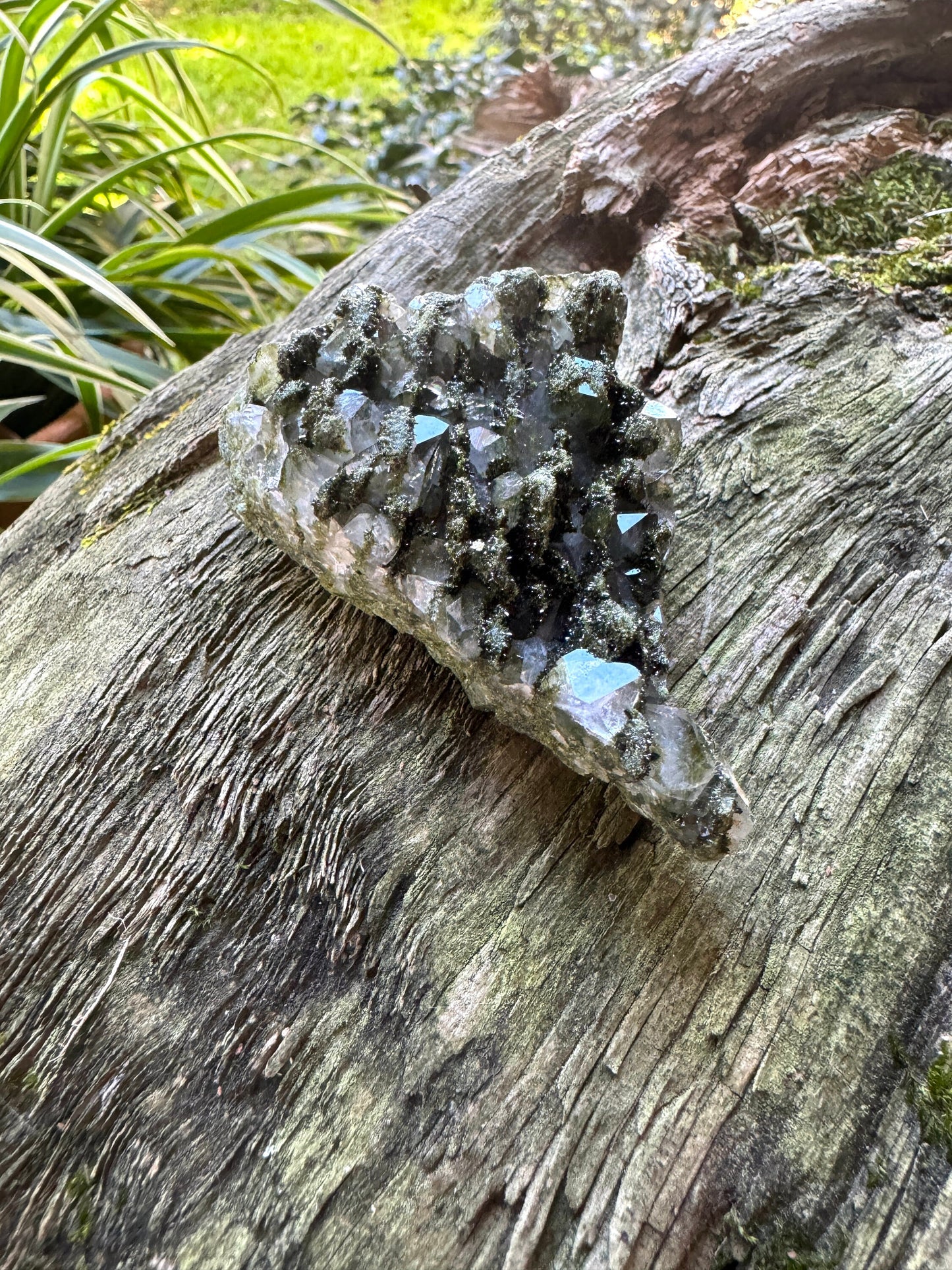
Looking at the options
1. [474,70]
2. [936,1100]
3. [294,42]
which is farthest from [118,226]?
[936,1100]

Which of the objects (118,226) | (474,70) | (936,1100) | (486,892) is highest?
(118,226)

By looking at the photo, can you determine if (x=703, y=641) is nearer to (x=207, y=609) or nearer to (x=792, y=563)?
(x=792, y=563)

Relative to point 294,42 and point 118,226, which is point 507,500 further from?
point 294,42

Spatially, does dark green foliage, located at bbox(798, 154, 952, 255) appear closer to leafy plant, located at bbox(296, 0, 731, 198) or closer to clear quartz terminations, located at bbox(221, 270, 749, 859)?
clear quartz terminations, located at bbox(221, 270, 749, 859)

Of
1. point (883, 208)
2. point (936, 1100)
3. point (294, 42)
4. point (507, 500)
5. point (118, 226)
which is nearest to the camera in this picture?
point (936, 1100)

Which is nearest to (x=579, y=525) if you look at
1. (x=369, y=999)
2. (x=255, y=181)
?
(x=369, y=999)

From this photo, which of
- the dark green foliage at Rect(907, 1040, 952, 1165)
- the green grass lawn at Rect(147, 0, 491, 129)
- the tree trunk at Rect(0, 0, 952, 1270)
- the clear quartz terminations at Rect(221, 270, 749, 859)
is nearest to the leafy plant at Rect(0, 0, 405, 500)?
the tree trunk at Rect(0, 0, 952, 1270)
